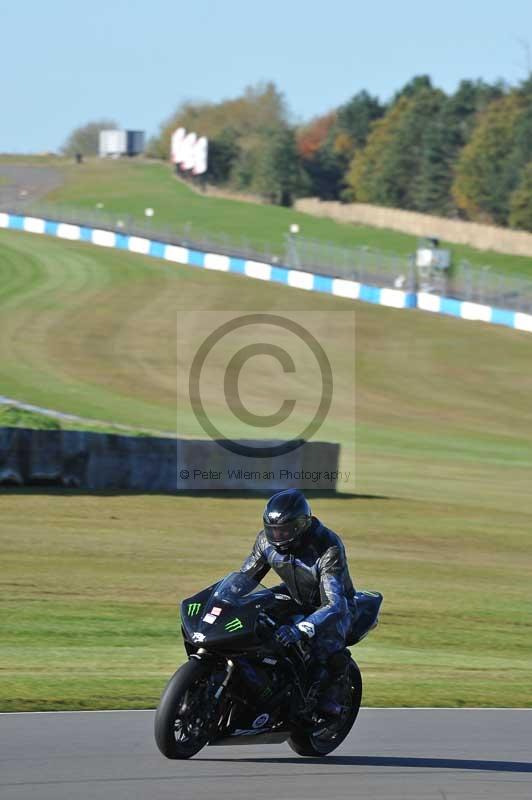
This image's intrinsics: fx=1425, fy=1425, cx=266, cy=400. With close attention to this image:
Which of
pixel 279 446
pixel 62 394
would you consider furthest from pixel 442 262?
pixel 279 446

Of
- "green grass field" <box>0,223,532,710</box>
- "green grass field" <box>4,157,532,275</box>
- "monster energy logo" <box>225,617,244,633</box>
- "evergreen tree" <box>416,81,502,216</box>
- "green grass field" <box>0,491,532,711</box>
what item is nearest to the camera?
"monster energy logo" <box>225,617,244,633</box>

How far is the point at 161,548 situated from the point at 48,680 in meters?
6.49

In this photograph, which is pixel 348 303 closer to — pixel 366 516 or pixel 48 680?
pixel 366 516

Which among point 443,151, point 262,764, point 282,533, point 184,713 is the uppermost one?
point 443,151

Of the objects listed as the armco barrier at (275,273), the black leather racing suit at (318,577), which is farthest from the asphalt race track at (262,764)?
the armco barrier at (275,273)

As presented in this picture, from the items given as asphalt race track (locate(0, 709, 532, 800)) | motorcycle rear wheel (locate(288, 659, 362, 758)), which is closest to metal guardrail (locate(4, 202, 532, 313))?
asphalt race track (locate(0, 709, 532, 800))

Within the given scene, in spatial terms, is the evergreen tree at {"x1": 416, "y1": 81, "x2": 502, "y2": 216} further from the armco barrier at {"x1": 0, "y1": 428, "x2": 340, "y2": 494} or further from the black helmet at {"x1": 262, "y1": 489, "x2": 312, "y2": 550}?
the black helmet at {"x1": 262, "y1": 489, "x2": 312, "y2": 550}

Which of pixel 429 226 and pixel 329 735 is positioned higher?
pixel 329 735

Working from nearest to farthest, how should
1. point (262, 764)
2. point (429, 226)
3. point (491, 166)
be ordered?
point (262, 764)
point (429, 226)
point (491, 166)

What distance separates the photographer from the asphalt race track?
23.5ft

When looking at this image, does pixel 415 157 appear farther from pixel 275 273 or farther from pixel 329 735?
pixel 329 735

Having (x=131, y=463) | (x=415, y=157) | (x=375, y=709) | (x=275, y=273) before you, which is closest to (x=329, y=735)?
(x=375, y=709)

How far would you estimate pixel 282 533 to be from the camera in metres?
7.77

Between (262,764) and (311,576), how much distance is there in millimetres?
1067
